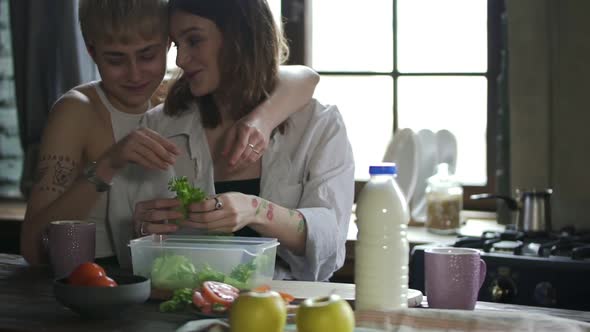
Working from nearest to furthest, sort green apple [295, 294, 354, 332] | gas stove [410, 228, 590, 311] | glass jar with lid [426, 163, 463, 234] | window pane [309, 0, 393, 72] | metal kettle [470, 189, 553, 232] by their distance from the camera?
1. green apple [295, 294, 354, 332]
2. gas stove [410, 228, 590, 311]
3. metal kettle [470, 189, 553, 232]
4. glass jar with lid [426, 163, 463, 234]
5. window pane [309, 0, 393, 72]

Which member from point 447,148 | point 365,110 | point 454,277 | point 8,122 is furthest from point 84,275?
point 8,122

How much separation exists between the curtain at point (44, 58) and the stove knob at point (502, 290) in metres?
1.70

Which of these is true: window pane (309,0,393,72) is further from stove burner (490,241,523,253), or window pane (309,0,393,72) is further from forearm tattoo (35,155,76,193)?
forearm tattoo (35,155,76,193)

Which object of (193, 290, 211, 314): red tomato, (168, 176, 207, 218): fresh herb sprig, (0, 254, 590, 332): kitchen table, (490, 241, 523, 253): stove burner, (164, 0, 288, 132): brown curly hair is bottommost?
(490, 241, 523, 253): stove burner

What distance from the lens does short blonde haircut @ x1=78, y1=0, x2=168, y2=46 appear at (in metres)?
2.14

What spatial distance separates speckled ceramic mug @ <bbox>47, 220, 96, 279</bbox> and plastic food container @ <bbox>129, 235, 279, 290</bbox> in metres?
0.20

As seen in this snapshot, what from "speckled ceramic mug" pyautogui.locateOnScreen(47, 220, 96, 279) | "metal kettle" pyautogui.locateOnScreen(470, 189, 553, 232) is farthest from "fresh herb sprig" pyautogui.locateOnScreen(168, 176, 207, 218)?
"metal kettle" pyautogui.locateOnScreen(470, 189, 553, 232)

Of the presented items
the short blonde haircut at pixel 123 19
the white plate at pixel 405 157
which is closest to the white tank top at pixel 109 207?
the short blonde haircut at pixel 123 19

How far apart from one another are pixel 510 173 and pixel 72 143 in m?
1.39

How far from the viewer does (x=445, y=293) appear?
156 centimetres

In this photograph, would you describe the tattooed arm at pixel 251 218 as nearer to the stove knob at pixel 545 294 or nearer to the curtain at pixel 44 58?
the stove knob at pixel 545 294

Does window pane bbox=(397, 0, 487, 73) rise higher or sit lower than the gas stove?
higher

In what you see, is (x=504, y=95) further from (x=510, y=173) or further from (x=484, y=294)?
(x=484, y=294)

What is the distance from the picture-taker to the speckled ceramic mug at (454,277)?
1555mm
